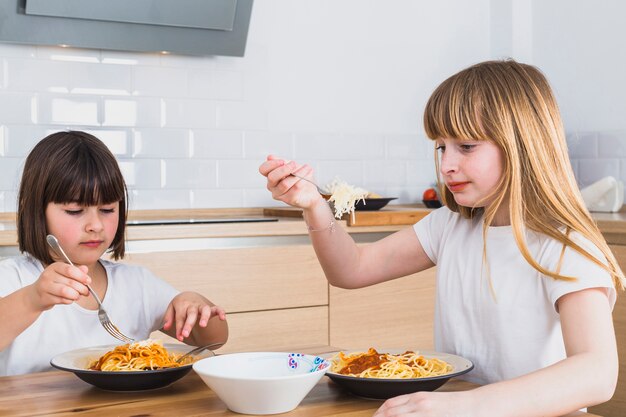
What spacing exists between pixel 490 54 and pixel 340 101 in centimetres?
83

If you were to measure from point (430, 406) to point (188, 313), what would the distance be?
0.66 meters

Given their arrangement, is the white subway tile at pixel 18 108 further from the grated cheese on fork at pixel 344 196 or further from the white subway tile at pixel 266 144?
the grated cheese on fork at pixel 344 196

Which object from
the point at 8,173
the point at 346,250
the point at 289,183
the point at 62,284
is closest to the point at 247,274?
the point at 8,173

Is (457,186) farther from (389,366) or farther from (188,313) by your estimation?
(188,313)

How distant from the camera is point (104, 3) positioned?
296 cm

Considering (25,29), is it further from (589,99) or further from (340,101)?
(589,99)

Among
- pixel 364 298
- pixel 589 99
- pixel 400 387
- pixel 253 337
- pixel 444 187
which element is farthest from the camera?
pixel 589 99

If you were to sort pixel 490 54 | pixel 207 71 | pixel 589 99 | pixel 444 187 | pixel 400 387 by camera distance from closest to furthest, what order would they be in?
1. pixel 400 387
2. pixel 444 187
3. pixel 207 71
4. pixel 589 99
5. pixel 490 54

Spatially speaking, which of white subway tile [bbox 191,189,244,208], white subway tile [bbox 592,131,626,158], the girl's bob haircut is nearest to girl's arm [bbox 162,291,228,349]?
the girl's bob haircut

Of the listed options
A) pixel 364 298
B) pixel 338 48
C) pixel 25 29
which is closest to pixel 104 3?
pixel 25 29

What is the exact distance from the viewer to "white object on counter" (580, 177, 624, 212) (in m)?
3.29

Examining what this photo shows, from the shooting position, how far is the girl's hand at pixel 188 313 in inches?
60.1

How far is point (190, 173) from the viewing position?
3.29 meters

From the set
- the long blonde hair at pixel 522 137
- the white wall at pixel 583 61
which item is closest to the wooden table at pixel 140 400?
the long blonde hair at pixel 522 137
